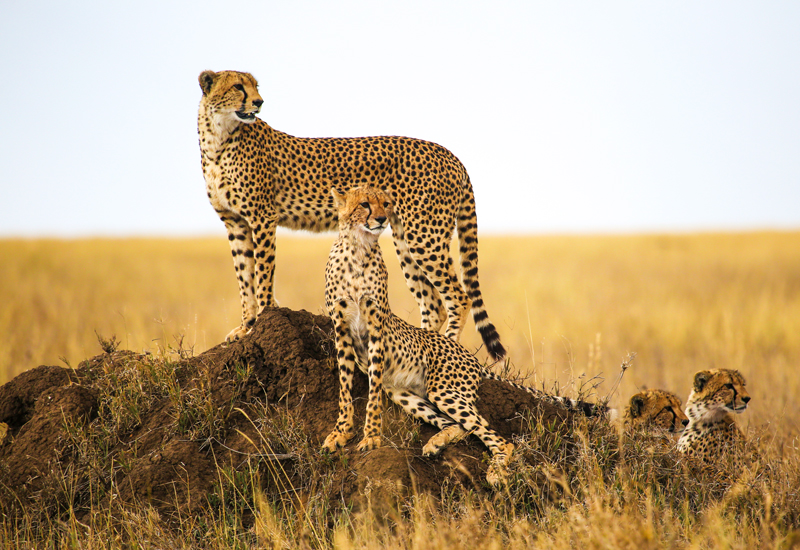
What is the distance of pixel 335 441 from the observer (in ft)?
11.4

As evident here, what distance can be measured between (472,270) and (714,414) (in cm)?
188

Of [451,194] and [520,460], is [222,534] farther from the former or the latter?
[451,194]

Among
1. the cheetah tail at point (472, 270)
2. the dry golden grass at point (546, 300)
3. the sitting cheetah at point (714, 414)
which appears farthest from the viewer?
the dry golden grass at point (546, 300)

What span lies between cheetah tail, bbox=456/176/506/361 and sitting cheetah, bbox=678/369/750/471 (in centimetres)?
125

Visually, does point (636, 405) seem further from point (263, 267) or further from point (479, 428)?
point (263, 267)

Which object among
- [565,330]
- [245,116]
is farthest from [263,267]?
[565,330]

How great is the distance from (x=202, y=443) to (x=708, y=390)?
10.1 ft

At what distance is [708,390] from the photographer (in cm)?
445

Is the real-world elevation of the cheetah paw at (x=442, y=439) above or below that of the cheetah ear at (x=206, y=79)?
below

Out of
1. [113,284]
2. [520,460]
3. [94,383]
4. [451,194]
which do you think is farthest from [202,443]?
[113,284]

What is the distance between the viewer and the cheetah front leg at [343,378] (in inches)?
138

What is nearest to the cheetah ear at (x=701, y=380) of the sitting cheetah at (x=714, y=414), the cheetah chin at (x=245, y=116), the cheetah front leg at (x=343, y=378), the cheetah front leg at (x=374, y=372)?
the sitting cheetah at (x=714, y=414)

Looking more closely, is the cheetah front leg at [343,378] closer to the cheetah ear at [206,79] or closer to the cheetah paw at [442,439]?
the cheetah paw at [442,439]

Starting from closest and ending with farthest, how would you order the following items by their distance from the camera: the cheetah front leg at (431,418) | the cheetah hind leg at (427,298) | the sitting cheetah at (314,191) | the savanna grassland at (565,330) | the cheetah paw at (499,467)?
the savanna grassland at (565,330), the cheetah paw at (499,467), the cheetah front leg at (431,418), the sitting cheetah at (314,191), the cheetah hind leg at (427,298)
